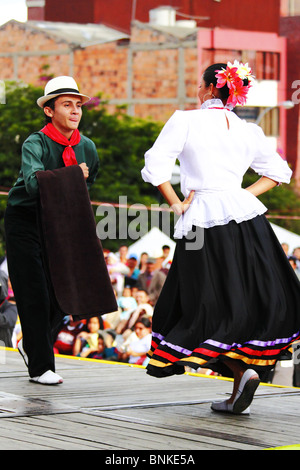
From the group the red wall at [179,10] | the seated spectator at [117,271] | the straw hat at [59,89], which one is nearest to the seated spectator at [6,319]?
the straw hat at [59,89]

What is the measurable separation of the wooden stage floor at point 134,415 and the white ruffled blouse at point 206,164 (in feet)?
2.96

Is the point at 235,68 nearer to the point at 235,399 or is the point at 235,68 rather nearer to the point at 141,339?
the point at 235,399

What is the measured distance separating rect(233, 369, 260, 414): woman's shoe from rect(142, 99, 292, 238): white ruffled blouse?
0.72 m

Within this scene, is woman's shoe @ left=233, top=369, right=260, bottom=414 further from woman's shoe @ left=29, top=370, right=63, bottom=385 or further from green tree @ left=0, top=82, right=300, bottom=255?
green tree @ left=0, top=82, right=300, bottom=255

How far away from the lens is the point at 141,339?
31.9ft

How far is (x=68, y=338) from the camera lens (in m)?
10.2

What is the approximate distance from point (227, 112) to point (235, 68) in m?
0.22

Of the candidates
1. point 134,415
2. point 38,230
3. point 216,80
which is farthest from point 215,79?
point 134,415

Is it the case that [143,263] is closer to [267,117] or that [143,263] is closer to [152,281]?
[152,281]

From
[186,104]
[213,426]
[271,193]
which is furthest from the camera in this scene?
[186,104]

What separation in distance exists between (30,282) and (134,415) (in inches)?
48.1

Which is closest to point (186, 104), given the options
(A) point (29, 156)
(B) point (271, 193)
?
(B) point (271, 193)

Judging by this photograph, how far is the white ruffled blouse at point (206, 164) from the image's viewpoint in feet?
15.0

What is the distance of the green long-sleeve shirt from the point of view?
5.15 m
